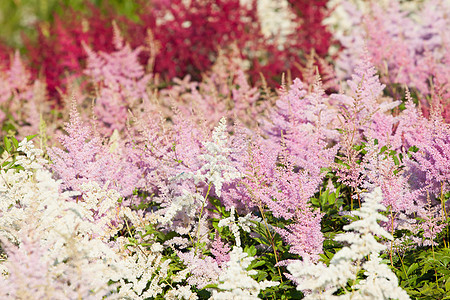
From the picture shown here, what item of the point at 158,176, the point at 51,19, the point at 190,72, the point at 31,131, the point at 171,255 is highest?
the point at 51,19

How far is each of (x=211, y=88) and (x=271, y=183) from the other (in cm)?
179

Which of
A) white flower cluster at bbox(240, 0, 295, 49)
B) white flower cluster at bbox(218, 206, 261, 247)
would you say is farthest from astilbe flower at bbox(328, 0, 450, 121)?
white flower cluster at bbox(218, 206, 261, 247)

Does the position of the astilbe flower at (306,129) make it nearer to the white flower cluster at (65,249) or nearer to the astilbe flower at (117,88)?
the white flower cluster at (65,249)

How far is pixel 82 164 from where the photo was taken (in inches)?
121

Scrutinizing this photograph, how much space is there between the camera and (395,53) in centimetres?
483

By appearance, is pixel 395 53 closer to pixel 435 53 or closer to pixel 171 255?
pixel 435 53

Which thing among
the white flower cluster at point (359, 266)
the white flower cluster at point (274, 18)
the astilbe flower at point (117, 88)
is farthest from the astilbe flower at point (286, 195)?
the white flower cluster at point (274, 18)

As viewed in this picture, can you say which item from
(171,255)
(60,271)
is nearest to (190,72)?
(171,255)

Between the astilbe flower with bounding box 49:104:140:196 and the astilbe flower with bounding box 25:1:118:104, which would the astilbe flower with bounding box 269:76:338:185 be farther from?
the astilbe flower with bounding box 25:1:118:104

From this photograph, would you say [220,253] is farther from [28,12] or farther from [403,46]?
[28,12]

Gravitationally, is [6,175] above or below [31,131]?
below

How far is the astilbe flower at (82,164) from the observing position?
9.94 feet

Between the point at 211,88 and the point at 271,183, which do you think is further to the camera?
the point at 211,88

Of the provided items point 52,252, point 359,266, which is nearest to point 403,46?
point 359,266
